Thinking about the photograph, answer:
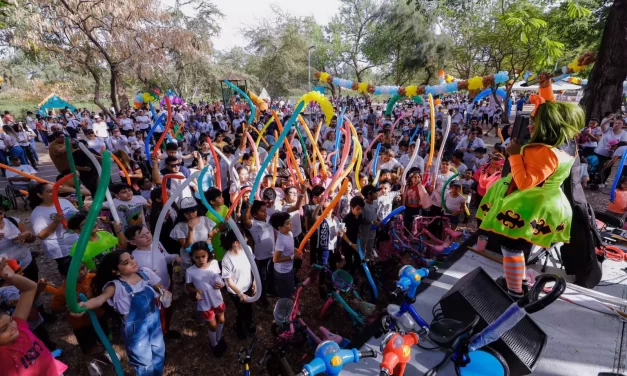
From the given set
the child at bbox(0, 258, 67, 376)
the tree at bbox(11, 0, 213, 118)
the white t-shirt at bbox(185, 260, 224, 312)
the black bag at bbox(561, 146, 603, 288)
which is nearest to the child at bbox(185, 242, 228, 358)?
the white t-shirt at bbox(185, 260, 224, 312)

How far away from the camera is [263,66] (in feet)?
112

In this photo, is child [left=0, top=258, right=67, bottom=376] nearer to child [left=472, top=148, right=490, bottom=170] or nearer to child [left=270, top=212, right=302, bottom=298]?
child [left=270, top=212, right=302, bottom=298]

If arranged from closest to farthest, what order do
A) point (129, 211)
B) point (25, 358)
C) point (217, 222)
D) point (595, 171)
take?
point (25, 358), point (217, 222), point (129, 211), point (595, 171)

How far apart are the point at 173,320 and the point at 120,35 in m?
16.4

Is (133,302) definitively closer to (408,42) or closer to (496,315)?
(496,315)

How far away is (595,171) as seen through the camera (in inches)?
350

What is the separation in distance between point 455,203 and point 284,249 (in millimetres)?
3141

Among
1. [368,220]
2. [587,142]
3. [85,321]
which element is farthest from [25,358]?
[587,142]

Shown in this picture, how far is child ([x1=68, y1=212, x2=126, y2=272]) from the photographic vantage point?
3.41m

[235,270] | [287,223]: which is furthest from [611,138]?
[235,270]

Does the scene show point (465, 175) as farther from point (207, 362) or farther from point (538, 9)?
point (538, 9)

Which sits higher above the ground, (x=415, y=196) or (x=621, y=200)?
(x=415, y=196)

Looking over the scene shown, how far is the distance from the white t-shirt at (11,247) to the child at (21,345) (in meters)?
1.76

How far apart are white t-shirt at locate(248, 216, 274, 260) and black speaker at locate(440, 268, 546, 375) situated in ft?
7.14
